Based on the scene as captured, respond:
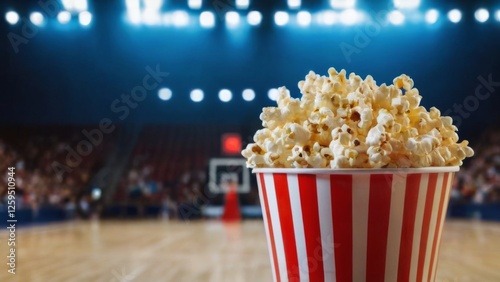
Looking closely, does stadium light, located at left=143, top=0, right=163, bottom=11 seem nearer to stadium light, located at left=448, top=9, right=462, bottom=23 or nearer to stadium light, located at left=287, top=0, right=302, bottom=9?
stadium light, located at left=287, top=0, right=302, bottom=9

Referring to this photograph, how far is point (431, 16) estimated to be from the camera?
18.8 feet

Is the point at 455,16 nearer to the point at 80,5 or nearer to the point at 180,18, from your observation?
the point at 180,18

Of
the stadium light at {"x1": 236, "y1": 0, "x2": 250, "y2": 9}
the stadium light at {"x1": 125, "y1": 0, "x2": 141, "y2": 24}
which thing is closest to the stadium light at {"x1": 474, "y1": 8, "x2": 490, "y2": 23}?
the stadium light at {"x1": 236, "y1": 0, "x2": 250, "y2": 9}

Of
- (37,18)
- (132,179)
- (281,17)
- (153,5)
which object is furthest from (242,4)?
(132,179)

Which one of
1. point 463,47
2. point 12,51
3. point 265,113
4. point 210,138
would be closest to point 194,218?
point 210,138

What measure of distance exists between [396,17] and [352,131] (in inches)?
206

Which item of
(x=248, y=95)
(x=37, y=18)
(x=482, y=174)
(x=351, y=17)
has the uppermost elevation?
(x=37, y=18)

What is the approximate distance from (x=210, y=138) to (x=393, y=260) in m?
9.27

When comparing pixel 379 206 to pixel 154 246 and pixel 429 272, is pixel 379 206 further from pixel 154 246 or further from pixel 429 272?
pixel 154 246

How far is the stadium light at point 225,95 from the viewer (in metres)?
6.49

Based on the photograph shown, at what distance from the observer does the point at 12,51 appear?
574cm

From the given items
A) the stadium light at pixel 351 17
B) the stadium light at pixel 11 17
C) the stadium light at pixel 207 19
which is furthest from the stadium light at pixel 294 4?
the stadium light at pixel 11 17

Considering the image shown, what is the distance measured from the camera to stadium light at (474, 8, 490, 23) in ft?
18.2

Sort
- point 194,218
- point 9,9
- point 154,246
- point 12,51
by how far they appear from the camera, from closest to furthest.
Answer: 1. point 154,246
2. point 9,9
3. point 12,51
4. point 194,218
